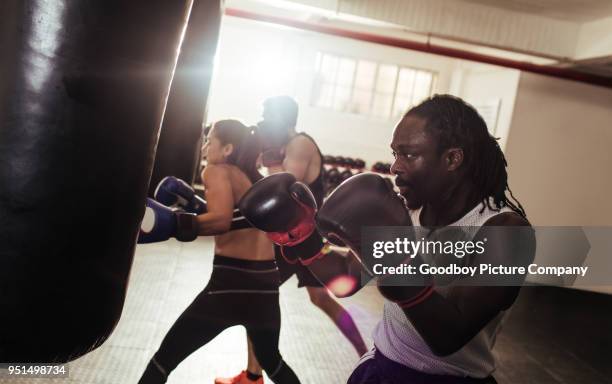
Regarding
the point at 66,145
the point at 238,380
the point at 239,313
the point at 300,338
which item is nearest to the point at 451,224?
the point at 66,145

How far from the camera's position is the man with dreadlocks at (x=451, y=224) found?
0.99 meters

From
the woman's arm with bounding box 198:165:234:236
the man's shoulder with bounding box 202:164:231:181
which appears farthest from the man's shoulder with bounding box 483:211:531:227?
the man's shoulder with bounding box 202:164:231:181

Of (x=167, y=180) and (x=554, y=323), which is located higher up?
(x=167, y=180)

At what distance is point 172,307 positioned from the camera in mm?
3506

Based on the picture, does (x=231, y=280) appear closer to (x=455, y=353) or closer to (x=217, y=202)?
(x=217, y=202)

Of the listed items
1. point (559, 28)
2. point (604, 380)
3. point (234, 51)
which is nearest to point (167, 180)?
point (604, 380)

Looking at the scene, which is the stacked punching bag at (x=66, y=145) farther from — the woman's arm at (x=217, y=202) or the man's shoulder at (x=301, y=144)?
the man's shoulder at (x=301, y=144)

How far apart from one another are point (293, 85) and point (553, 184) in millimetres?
3972

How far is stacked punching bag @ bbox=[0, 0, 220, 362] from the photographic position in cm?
→ 88

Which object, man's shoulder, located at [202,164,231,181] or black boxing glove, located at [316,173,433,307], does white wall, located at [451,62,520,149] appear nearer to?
man's shoulder, located at [202,164,231,181]

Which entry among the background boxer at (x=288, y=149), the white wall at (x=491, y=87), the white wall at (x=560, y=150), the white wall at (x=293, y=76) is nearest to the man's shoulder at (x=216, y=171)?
the background boxer at (x=288, y=149)

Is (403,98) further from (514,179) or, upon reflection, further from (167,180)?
(167,180)

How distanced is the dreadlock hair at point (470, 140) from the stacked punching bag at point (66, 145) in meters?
0.55

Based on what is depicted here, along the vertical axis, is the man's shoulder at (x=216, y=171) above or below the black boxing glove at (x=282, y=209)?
below
